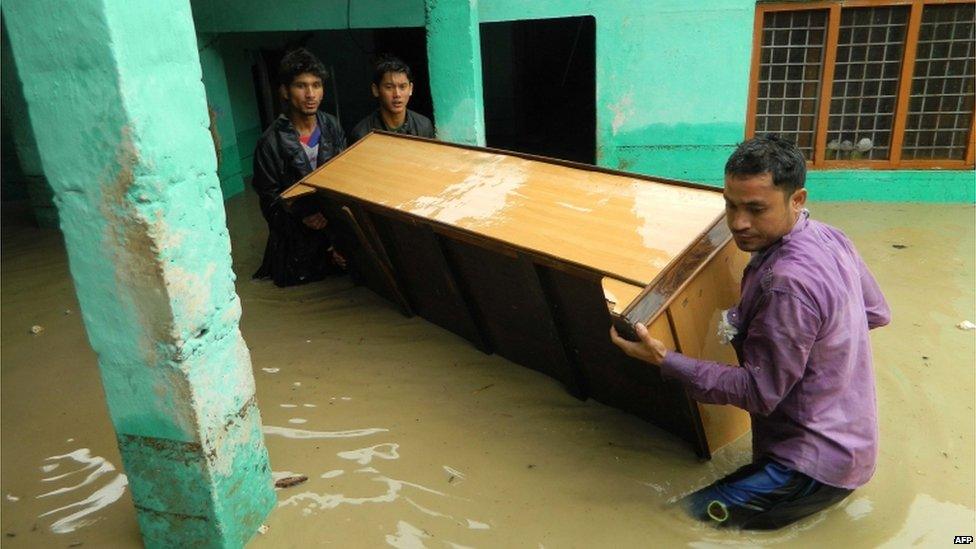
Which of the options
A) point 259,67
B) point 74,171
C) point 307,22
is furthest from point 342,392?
point 259,67

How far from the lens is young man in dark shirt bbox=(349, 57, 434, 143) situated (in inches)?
198

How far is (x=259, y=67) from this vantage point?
8.87 meters

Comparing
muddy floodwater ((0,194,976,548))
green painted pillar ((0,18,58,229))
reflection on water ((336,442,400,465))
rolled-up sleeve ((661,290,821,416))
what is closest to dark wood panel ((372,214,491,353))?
muddy floodwater ((0,194,976,548))

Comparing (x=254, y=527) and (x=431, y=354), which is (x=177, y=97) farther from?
(x=431, y=354)

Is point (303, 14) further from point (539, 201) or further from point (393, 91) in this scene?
point (539, 201)

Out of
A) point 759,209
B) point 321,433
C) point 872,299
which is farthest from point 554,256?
point 321,433

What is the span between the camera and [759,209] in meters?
2.44

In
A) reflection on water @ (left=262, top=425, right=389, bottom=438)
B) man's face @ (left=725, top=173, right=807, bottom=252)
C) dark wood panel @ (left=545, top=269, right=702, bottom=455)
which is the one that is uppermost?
man's face @ (left=725, top=173, right=807, bottom=252)

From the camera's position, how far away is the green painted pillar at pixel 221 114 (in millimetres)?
7236

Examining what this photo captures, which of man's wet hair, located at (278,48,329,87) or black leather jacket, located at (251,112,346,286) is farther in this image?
black leather jacket, located at (251,112,346,286)

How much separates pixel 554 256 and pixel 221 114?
6.03 metres

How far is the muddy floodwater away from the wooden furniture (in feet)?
0.80

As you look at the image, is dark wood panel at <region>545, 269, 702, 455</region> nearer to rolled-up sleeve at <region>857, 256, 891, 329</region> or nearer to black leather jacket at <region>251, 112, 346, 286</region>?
rolled-up sleeve at <region>857, 256, 891, 329</region>

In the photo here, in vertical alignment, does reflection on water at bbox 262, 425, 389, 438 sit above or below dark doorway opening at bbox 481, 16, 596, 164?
below
